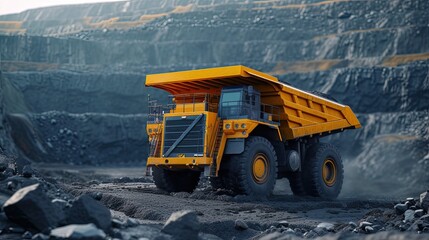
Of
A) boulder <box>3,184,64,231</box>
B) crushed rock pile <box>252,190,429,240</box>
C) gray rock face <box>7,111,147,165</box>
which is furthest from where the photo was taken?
gray rock face <box>7,111,147,165</box>

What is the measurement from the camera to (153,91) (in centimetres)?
4362

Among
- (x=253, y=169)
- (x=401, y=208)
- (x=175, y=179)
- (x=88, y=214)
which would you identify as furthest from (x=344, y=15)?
(x=88, y=214)

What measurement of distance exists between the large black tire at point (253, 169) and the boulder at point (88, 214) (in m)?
6.78

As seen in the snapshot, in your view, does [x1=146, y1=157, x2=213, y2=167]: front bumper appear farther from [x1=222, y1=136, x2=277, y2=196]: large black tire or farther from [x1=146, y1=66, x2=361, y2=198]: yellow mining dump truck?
[x1=222, y1=136, x2=277, y2=196]: large black tire

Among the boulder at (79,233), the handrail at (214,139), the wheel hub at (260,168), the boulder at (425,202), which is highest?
the handrail at (214,139)

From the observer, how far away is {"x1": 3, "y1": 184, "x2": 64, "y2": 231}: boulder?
5.76 meters

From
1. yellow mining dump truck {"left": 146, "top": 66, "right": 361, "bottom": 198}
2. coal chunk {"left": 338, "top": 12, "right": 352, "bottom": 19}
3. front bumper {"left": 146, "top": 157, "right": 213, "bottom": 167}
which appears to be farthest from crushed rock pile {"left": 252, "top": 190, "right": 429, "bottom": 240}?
coal chunk {"left": 338, "top": 12, "right": 352, "bottom": 19}

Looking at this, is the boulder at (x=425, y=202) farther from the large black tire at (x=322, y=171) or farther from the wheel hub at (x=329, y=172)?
the wheel hub at (x=329, y=172)

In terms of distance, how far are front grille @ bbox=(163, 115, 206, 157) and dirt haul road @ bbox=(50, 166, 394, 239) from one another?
3.02ft

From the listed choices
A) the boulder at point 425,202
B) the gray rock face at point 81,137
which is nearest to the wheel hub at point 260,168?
the boulder at point 425,202

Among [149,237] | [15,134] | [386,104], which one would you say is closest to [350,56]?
[386,104]

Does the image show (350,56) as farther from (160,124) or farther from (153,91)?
(160,124)

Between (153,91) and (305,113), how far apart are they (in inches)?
1172

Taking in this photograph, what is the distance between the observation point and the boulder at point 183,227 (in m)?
6.04
